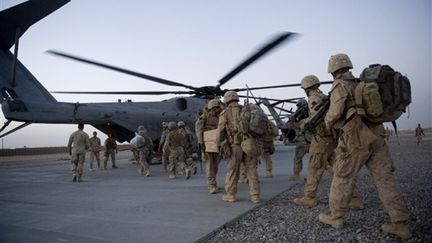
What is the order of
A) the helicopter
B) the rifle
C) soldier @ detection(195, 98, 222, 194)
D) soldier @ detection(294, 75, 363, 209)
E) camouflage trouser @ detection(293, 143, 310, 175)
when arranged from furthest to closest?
the helicopter, camouflage trouser @ detection(293, 143, 310, 175), soldier @ detection(195, 98, 222, 194), soldier @ detection(294, 75, 363, 209), the rifle

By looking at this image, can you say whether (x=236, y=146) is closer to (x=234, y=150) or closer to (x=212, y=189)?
(x=234, y=150)

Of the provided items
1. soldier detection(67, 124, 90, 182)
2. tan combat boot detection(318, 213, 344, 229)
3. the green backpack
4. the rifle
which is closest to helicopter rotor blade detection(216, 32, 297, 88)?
the rifle

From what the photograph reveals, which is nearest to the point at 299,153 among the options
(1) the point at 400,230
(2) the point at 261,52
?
(2) the point at 261,52

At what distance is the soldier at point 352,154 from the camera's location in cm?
350

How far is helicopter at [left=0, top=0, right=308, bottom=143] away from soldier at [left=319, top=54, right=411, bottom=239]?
4460mm

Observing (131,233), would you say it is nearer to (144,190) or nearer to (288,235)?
(288,235)

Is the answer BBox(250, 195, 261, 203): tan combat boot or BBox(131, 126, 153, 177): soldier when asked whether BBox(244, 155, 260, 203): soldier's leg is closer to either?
BBox(250, 195, 261, 203): tan combat boot

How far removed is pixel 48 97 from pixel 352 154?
1114 centimetres

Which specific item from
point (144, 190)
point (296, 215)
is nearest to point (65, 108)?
point (144, 190)

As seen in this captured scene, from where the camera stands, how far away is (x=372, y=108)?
135 inches

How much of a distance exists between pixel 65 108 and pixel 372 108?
10497 mm

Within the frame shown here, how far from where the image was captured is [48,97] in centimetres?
1176

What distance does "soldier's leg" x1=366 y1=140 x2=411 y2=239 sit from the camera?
334cm

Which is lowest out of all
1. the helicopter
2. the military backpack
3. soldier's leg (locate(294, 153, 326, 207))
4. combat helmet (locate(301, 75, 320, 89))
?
soldier's leg (locate(294, 153, 326, 207))
